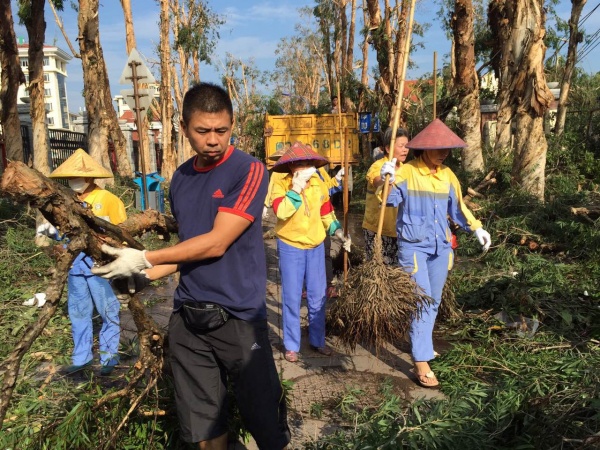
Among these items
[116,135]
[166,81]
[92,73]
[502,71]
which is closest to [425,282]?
[502,71]

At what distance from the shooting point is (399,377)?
384cm

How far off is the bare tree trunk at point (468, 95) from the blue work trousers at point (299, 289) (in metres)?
7.65

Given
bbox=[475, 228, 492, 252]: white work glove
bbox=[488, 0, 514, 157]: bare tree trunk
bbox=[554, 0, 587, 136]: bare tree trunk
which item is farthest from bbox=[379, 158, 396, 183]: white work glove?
bbox=[554, 0, 587, 136]: bare tree trunk

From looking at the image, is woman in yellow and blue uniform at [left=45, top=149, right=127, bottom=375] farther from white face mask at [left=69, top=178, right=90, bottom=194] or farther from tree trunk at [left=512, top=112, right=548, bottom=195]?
tree trunk at [left=512, top=112, right=548, bottom=195]

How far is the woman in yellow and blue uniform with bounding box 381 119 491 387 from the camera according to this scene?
3.67 meters

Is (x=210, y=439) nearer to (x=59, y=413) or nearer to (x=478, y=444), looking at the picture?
(x=59, y=413)

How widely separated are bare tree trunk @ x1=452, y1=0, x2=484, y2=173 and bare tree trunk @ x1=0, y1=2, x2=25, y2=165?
29.0 ft

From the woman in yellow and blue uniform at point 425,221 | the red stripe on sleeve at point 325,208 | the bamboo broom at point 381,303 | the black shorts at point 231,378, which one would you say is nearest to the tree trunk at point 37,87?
the red stripe on sleeve at point 325,208

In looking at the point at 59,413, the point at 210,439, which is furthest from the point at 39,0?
the point at 210,439

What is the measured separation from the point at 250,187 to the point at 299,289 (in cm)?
219

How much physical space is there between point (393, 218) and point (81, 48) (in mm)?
8937

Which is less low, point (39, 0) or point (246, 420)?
point (39, 0)

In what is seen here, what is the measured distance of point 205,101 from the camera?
2.13 metres

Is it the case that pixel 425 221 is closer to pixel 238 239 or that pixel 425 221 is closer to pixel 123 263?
pixel 238 239
